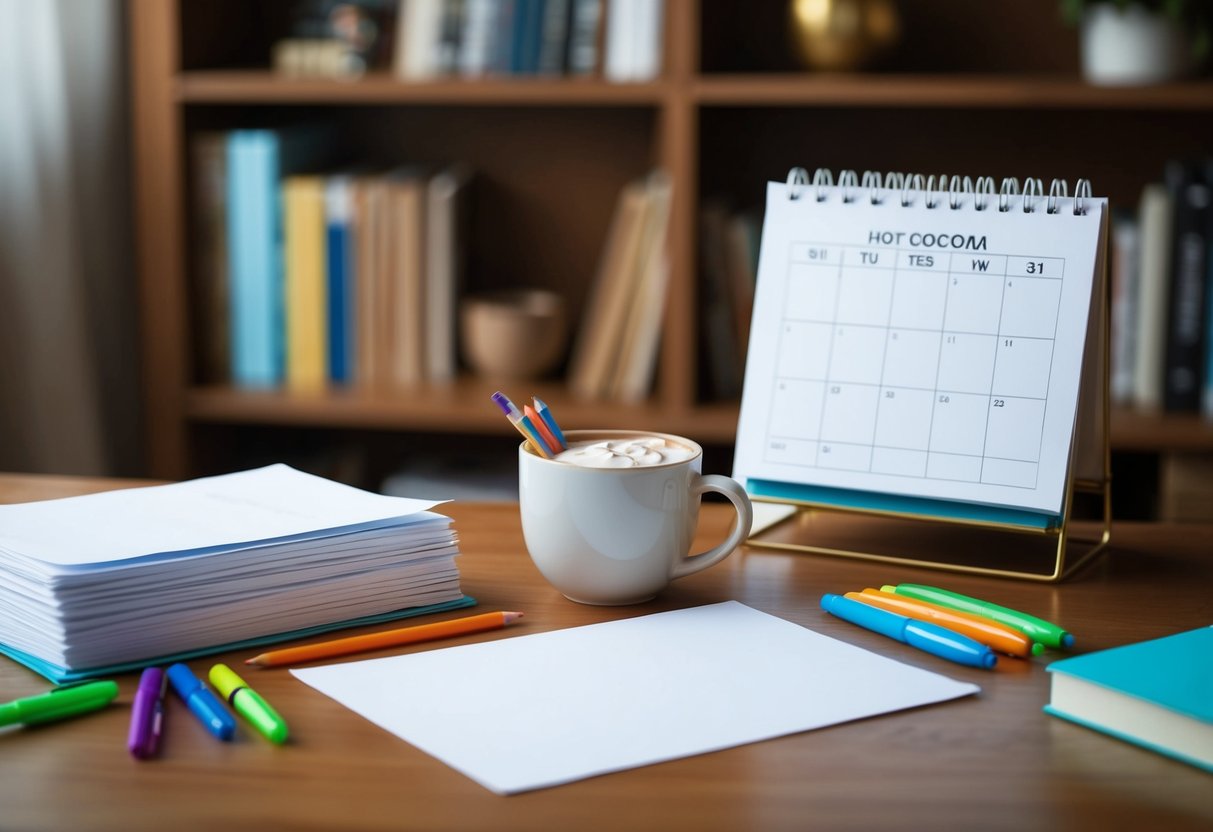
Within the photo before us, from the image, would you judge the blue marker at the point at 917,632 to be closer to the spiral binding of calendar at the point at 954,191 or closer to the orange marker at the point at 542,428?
the orange marker at the point at 542,428

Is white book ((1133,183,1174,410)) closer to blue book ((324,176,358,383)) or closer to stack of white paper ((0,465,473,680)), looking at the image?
blue book ((324,176,358,383))

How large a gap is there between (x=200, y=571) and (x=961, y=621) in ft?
1.45

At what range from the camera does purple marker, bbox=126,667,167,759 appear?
2.14 ft

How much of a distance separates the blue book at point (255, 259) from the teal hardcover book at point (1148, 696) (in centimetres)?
158

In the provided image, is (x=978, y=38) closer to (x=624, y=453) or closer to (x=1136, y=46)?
(x=1136, y=46)

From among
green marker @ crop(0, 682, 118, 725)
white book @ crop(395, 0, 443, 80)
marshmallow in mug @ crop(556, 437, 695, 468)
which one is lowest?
green marker @ crop(0, 682, 118, 725)

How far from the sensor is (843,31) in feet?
6.31

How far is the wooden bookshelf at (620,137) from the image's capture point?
1.89 metres

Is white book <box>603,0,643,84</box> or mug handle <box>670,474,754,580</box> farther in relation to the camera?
white book <box>603,0,643,84</box>

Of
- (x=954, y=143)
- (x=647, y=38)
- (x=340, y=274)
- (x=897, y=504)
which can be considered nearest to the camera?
(x=897, y=504)

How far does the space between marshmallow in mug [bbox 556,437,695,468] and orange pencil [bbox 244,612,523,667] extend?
0.11 metres

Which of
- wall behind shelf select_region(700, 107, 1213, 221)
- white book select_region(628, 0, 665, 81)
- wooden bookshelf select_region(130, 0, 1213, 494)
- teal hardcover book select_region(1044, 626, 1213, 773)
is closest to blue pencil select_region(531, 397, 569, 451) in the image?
teal hardcover book select_region(1044, 626, 1213, 773)

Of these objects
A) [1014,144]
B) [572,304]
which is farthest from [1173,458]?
[572,304]

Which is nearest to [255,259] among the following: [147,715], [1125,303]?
[1125,303]
